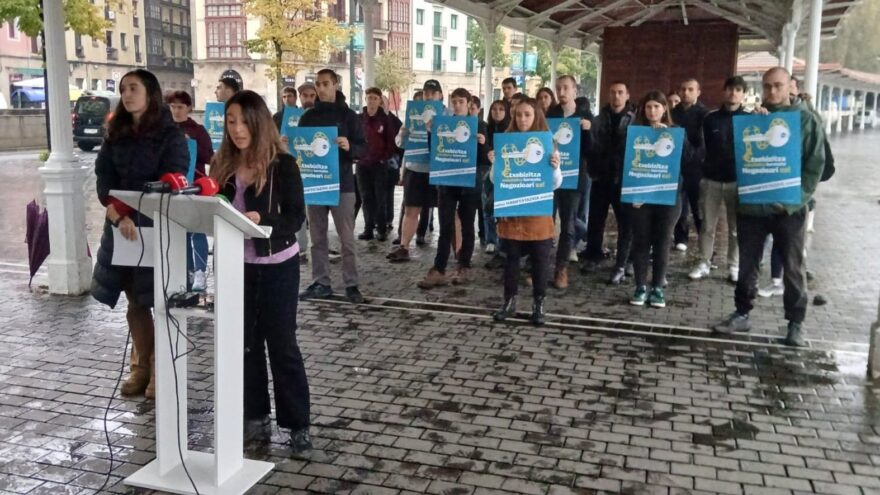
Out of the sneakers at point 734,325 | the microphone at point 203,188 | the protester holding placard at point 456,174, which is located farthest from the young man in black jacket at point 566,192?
the microphone at point 203,188

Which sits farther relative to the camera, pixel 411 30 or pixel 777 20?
pixel 411 30

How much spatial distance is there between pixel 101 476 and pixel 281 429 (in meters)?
0.99

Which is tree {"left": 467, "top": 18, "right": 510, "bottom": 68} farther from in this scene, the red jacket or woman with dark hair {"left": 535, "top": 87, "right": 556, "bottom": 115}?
woman with dark hair {"left": 535, "top": 87, "right": 556, "bottom": 115}

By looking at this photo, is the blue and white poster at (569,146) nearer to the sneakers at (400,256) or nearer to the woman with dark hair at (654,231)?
the woman with dark hair at (654,231)

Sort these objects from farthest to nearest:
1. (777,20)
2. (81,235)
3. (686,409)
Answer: (777,20)
(81,235)
(686,409)

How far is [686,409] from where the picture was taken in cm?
506

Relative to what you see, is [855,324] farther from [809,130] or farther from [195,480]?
[195,480]

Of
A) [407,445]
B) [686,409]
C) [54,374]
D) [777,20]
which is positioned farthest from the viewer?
[777,20]

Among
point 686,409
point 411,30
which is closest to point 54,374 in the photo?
point 686,409

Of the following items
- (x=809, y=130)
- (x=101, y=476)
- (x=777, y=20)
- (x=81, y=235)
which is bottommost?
(x=101, y=476)

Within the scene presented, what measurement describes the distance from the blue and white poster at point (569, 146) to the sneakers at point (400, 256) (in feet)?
7.37

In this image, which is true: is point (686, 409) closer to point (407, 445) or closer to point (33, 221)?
point (407, 445)

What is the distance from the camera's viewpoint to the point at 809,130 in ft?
20.7

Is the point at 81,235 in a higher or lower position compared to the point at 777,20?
lower
